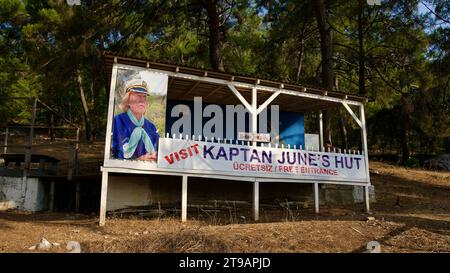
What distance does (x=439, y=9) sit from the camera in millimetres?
16453

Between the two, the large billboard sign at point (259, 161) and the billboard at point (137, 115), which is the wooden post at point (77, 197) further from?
the large billboard sign at point (259, 161)

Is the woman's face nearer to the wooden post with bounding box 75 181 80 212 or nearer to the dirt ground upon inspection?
the dirt ground

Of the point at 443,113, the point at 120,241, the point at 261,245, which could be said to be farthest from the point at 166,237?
the point at 443,113

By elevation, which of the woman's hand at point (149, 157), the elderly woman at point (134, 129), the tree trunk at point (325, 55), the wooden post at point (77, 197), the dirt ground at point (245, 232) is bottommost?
the dirt ground at point (245, 232)

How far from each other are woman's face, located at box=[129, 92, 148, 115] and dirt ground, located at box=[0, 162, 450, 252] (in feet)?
8.89

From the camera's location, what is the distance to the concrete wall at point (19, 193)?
12.7m

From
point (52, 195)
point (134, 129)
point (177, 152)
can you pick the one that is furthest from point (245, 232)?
point (52, 195)

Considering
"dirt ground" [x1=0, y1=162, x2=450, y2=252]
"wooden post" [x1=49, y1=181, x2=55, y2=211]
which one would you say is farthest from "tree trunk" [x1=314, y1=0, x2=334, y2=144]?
"wooden post" [x1=49, y1=181, x2=55, y2=211]

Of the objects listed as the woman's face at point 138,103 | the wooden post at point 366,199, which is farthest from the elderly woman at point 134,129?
the wooden post at point 366,199

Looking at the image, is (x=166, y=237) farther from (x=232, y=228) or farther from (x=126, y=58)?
(x=126, y=58)

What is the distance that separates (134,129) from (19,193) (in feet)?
15.2

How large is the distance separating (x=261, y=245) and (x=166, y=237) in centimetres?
157

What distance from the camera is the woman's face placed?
10.9 m

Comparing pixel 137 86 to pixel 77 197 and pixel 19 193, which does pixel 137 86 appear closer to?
pixel 77 197
